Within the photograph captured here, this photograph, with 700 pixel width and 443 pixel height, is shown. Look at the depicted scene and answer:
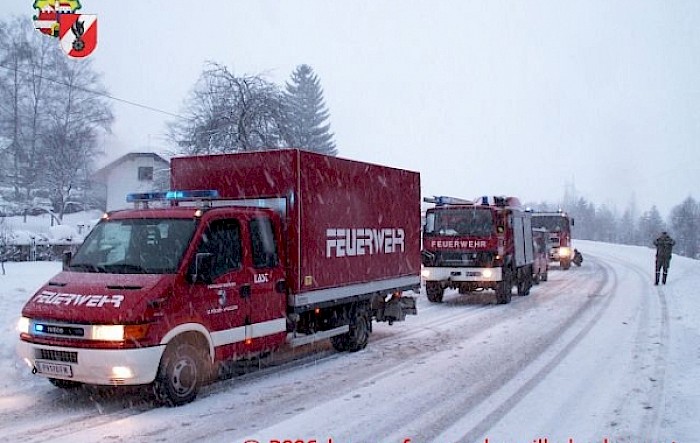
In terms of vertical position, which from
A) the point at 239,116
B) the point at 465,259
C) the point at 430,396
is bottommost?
the point at 430,396

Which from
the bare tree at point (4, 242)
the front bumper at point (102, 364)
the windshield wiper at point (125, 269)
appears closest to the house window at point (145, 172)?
the bare tree at point (4, 242)

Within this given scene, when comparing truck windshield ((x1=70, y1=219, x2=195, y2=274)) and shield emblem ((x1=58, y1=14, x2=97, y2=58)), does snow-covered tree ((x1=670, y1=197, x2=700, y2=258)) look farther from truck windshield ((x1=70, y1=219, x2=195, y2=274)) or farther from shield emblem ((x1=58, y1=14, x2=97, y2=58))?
truck windshield ((x1=70, y1=219, x2=195, y2=274))

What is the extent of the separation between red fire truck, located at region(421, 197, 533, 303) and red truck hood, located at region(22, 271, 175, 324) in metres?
10.9

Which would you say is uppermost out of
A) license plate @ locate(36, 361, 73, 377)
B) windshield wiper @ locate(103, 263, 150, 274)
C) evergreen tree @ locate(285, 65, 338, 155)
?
evergreen tree @ locate(285, 65, 338, 155)

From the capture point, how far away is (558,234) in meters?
32.2

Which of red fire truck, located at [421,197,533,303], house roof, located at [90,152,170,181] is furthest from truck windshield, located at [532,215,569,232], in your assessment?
house roof, located at [90,152,170,181]

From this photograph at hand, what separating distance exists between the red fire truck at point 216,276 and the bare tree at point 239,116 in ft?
53.2

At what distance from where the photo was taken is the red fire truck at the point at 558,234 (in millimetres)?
32250

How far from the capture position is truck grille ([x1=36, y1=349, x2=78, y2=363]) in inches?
257

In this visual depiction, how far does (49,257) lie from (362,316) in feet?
56.9

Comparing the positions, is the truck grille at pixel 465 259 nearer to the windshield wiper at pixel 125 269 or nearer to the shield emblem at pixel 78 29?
the windshield wiper at pixel 125 269

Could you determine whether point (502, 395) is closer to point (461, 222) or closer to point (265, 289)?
point (265, 289)

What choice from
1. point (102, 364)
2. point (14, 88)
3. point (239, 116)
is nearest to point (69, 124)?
point (14, 88)

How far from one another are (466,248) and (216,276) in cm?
1073
